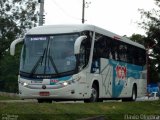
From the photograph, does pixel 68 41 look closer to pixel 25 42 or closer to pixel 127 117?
pixel 25 42

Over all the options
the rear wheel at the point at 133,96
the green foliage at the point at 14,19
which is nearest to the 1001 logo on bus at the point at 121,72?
the rear wheel at the point at 133,96

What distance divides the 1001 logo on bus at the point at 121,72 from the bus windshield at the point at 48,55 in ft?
18.6

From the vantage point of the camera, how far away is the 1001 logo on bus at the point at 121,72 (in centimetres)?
2633

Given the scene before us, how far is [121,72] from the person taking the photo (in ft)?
88.9

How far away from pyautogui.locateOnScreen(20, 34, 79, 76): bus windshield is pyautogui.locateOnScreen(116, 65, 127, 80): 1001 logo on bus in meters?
5.66

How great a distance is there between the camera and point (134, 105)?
21.8m

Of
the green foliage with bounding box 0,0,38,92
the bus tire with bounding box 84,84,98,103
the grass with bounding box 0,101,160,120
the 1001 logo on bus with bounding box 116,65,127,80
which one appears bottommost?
the grass with bounding box 0,101,160,120

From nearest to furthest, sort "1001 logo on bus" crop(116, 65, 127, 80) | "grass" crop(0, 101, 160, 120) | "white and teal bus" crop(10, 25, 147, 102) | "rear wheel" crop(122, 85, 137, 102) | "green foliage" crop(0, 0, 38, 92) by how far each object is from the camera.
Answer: "grass" crop(0, 101, 160, 120) < "white and teal bus" crop(10, 25, 147, 102) < "1001 logo on bus" crop(116, 65, 127, 80) < "rear wheel" crop(122, 85, 137, 102) < "green foliage" crop(0, 0, 38, 92)

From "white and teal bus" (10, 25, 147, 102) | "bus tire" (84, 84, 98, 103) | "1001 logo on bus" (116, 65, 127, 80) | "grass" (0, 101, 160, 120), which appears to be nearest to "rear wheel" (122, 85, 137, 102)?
"1001 logo on bus" (116, 65, 127, 80)

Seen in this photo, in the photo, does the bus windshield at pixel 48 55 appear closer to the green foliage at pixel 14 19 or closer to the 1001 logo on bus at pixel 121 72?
the 1001 logo on bus at pixel 121 72

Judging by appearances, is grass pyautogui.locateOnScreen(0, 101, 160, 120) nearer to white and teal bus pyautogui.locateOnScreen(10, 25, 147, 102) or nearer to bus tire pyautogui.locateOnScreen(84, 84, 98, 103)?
white and teal bus pyautogui.locateOnScreen(10, 25, 147, 102)

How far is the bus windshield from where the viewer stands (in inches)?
813

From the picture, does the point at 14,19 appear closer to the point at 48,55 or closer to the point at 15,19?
the point at 15,19

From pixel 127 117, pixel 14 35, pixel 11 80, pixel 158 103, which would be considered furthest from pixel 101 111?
pixel 11 80
